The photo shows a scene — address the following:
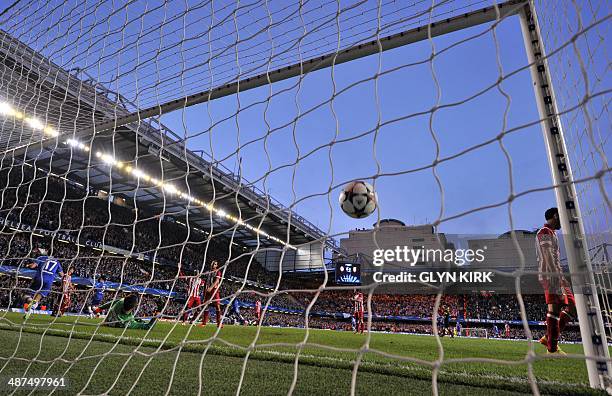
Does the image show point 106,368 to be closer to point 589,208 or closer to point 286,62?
point 286,62

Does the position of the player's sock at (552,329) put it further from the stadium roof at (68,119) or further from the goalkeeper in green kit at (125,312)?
the goalkeeper in green kit at (125,312)

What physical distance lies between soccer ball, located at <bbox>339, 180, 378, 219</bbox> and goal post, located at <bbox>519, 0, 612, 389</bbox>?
1.60 metres

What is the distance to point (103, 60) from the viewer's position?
413 centimetres

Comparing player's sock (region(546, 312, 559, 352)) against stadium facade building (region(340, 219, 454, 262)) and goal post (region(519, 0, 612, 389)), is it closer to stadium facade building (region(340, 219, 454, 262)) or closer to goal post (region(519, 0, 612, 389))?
goal post (region(519, 0, 612, 389))

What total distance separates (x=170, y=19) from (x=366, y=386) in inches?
130

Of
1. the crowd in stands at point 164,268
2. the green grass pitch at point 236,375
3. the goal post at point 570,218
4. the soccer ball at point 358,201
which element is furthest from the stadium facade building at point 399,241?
the goal post at point 570,218

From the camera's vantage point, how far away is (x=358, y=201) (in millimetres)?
3869

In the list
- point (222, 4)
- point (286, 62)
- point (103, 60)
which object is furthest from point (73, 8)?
point (286, 62)

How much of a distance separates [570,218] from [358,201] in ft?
5.86

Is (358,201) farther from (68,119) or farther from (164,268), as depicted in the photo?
(164,268)

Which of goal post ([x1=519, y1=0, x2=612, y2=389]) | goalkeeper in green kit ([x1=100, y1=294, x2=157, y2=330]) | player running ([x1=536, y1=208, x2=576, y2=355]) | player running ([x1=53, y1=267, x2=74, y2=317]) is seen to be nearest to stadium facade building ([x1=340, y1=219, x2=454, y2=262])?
player running ([x1=53, y1=267, x2=74, y2=317])

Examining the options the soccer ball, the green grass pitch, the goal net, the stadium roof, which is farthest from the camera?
the soccer ball

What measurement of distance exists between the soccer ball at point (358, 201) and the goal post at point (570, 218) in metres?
1.60

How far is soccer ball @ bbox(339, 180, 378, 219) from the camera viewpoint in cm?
381
